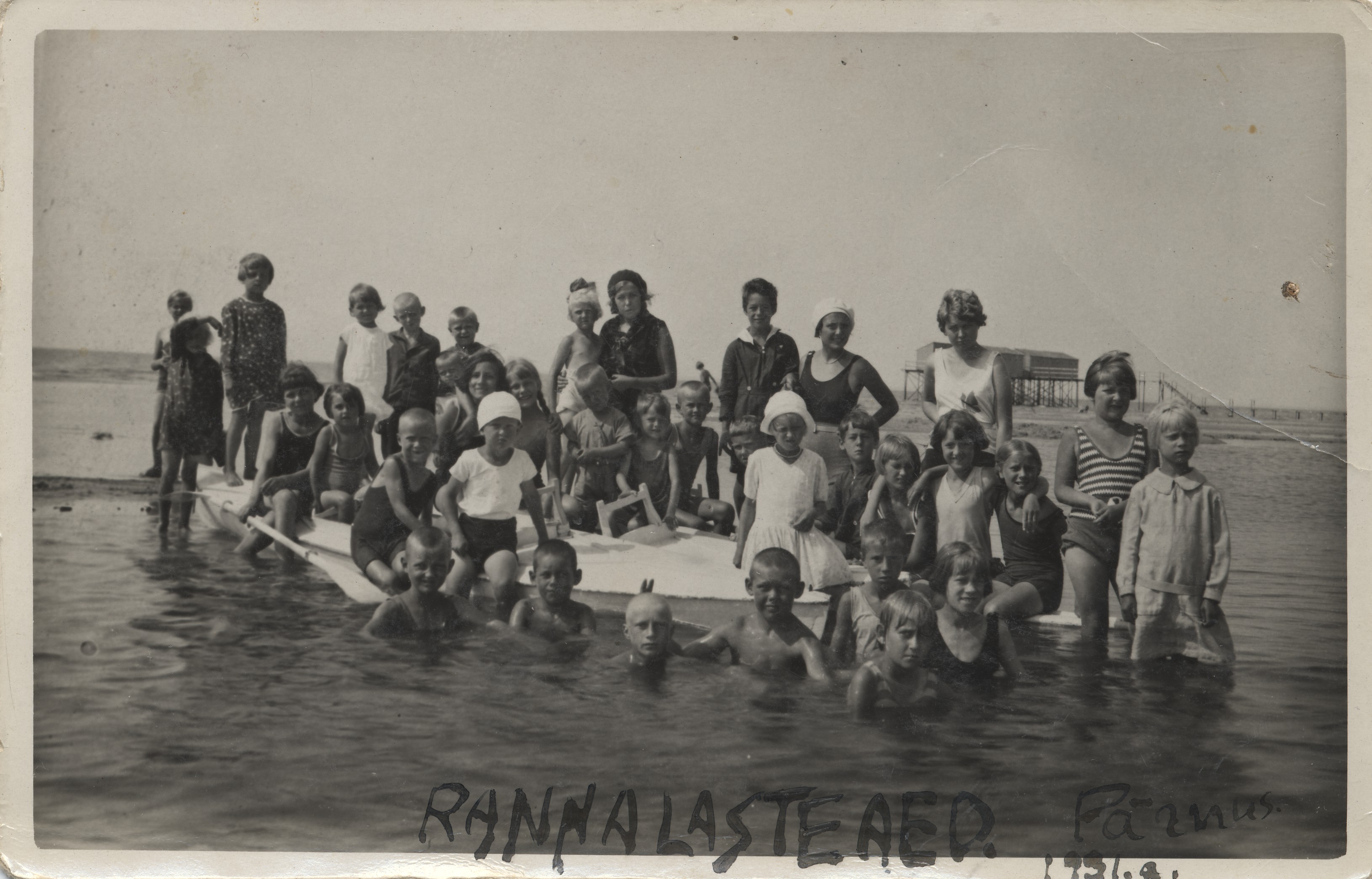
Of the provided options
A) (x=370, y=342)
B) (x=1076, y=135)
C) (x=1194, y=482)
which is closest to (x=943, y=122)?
(x=1076, y=135)

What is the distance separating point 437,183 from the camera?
5395mm

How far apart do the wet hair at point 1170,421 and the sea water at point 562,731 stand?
0.21 metres

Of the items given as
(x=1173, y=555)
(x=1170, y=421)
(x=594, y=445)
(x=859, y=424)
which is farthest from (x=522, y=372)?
(x=1173, y=555)

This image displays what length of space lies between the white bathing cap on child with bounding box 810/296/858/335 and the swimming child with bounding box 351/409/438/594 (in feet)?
5.86

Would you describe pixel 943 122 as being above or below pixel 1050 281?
above

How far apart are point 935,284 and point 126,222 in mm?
3625

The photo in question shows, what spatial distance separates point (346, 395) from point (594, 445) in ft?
3.66

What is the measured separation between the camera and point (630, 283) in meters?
5.37

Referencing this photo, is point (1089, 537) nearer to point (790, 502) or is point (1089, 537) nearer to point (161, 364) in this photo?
point (790, 502)

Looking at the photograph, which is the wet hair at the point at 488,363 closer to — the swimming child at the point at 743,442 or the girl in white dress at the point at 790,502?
the swimming child at the point at 743,442

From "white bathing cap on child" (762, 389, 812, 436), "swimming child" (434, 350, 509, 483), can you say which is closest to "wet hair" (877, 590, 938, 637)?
"white bathing cap on child" (762, 389, 812, 436)

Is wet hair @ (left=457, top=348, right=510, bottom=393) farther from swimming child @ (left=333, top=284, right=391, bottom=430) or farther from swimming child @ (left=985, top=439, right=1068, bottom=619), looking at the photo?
swimming child @ (left=985, top=439, right=1068, bottom=619)

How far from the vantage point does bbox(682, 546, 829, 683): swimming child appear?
197 inches
